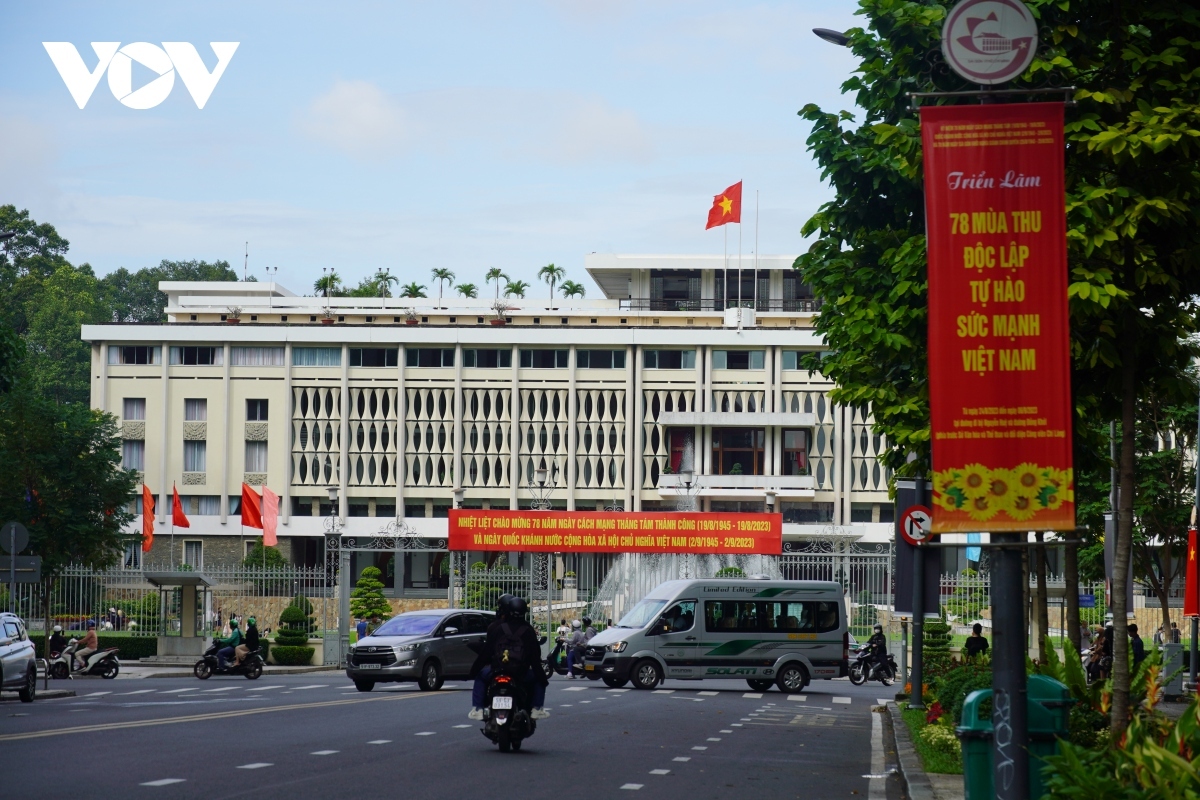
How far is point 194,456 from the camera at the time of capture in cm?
→ 8662

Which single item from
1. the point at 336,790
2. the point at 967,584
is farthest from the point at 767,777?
the point at 967,584

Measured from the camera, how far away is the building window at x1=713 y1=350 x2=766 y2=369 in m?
86.2

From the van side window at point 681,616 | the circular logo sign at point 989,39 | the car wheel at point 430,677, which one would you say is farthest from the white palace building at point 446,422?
the circular logo sign at point 989,39

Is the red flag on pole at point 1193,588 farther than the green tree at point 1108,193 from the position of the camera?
Yes

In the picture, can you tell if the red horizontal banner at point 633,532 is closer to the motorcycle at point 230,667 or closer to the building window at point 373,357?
the motorcycle at point 230,667

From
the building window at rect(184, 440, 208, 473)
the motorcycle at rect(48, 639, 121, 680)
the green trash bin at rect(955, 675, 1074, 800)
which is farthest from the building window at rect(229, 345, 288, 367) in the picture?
the green trash bin at rect(955, 675, 1074, 800)

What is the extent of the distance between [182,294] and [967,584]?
8303 cm

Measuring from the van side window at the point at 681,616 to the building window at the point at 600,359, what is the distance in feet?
178

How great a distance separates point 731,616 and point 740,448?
179 ft

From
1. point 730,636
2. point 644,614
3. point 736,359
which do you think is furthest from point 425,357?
point 730,636

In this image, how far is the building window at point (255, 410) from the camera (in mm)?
86562

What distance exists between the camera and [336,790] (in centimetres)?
1192

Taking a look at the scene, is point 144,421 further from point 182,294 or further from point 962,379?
point 962,379

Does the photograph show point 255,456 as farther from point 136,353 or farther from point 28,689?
point 28,689
